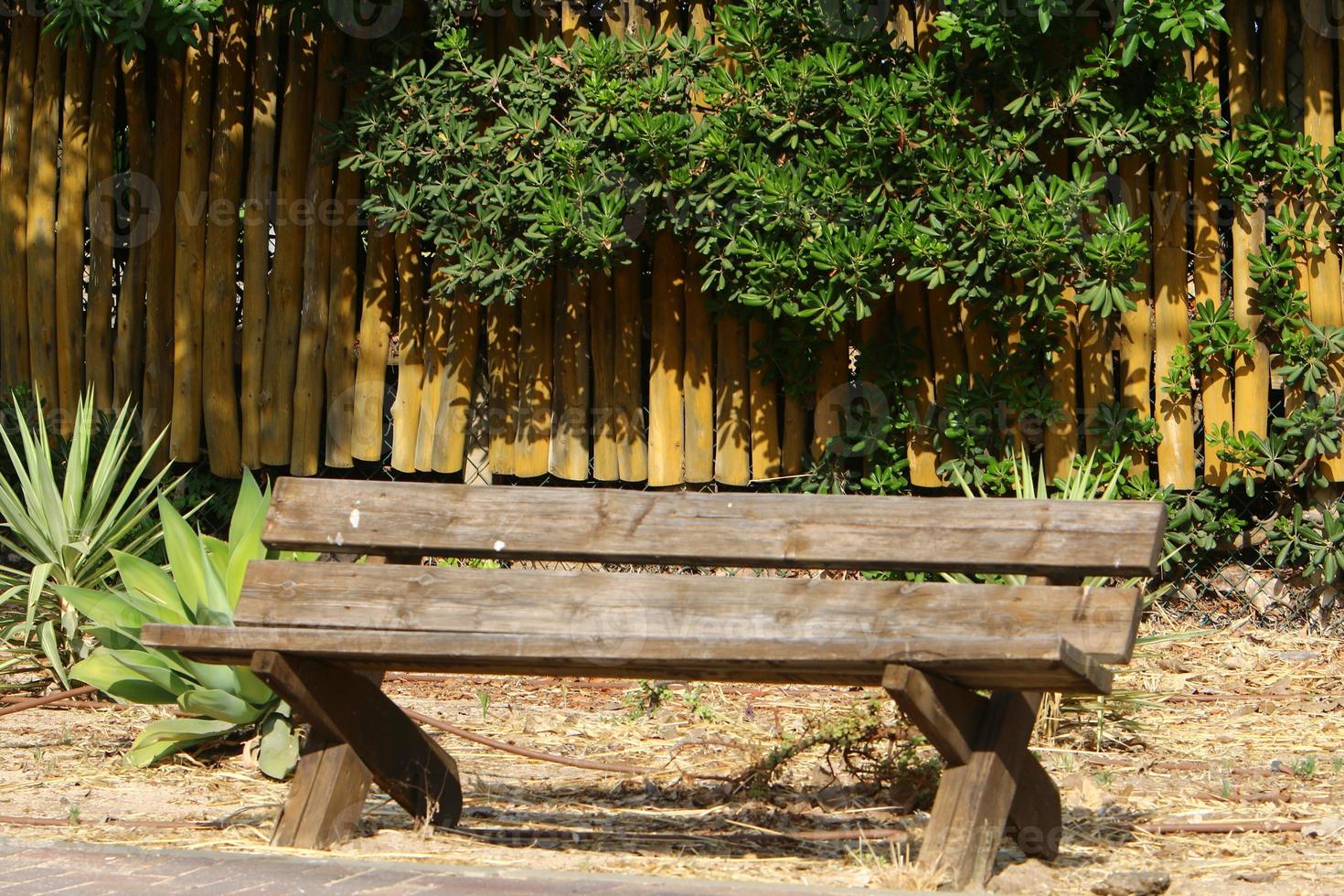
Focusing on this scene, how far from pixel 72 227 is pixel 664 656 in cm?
472

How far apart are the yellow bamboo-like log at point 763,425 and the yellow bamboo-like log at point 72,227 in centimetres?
289

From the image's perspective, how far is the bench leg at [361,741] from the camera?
2.90 meters

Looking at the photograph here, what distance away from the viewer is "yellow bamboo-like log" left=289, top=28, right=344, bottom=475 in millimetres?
6078

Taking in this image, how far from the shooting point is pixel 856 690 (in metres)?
5.06

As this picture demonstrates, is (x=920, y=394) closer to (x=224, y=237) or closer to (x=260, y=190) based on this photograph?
(x=260, y=190)

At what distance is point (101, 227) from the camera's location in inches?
249

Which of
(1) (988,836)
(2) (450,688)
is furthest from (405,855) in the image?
(2) (450,688)

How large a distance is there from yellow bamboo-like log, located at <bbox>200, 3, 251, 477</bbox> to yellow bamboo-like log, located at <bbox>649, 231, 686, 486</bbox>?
1.78 meters

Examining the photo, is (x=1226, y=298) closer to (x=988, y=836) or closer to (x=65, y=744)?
(x=988, y=836)

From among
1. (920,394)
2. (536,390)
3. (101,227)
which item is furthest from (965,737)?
(101,227)

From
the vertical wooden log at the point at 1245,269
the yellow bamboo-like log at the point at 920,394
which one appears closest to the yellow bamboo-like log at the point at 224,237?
the yellow bamboo-like log at the point at 920,394

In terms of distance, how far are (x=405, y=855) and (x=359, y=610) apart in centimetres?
51

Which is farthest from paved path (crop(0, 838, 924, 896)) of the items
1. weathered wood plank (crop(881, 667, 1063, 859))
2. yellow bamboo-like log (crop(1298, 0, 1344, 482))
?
yellow bamboo-like log (crop(1298, 0, 1344, 482))

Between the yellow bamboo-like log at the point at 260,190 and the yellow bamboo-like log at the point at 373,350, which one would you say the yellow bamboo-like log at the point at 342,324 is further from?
the yellow bamboo-like log at the point at 260,190
